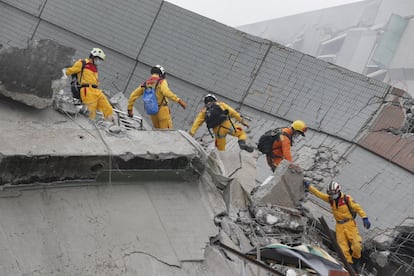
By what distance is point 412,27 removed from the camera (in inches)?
768

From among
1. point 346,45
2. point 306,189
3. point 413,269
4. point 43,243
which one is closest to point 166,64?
point 306,189

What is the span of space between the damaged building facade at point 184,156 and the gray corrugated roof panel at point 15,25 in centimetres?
3

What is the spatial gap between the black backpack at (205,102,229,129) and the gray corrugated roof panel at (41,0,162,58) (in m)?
3.70

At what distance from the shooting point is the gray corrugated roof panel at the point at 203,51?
32.3 ft

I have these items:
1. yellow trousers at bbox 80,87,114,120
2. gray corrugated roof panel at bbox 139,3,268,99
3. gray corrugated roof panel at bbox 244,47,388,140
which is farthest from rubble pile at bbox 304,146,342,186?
yellow trousers at bbox 80,87,114,120

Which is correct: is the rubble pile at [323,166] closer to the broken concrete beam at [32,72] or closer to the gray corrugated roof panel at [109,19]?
the gray corrugated roof panel at [109,19]

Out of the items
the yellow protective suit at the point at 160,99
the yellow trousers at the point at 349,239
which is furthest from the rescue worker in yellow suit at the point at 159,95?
the yellow trousers at the point at 349,239

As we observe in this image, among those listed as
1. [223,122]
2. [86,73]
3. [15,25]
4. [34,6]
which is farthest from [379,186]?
[15,25]

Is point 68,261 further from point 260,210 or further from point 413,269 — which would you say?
point 413,269

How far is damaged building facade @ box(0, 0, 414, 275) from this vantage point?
3.82 meters

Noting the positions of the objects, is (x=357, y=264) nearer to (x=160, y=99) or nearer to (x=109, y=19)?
(x=160, y=99)

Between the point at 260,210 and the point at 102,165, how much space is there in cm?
207

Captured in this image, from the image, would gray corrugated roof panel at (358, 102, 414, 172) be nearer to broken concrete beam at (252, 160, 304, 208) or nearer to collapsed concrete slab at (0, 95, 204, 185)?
broken concrete beam at (252, 160, 304, 208)

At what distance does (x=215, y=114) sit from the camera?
23.9 ft
